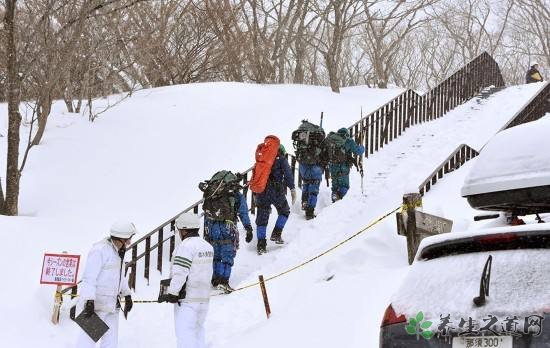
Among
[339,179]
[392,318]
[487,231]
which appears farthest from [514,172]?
[339,179]

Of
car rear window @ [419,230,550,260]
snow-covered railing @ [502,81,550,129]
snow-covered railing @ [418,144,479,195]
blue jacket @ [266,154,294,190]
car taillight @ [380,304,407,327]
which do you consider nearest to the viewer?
car rear window @ [419,230,550,260]

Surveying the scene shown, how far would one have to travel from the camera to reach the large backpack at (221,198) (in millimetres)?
8281

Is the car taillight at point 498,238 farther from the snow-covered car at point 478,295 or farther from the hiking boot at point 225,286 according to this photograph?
the hiking boot at point 225,286

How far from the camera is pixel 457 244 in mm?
2957

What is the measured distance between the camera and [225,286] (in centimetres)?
822

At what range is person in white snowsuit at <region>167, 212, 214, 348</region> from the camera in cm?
604

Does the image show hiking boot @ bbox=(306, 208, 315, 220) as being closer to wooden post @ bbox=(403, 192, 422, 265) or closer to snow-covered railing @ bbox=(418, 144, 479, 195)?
snow-covered railing @ bbox=(418, 144, 479, 195)

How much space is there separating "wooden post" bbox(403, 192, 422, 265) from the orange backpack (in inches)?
116

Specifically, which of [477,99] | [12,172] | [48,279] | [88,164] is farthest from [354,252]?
[477,99]

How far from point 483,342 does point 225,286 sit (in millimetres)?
5784

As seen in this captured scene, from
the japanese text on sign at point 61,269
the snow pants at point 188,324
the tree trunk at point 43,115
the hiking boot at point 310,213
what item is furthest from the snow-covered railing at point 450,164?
the tree trunk at point 43,115

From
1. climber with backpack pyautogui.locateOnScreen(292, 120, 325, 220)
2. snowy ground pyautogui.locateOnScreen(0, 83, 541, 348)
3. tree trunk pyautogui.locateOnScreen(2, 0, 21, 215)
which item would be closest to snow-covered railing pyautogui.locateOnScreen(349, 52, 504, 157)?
snowy ground pyautogui.locateOnScreen(0, 83, 541, 348)

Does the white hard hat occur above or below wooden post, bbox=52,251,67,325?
above

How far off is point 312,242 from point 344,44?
121 ft
